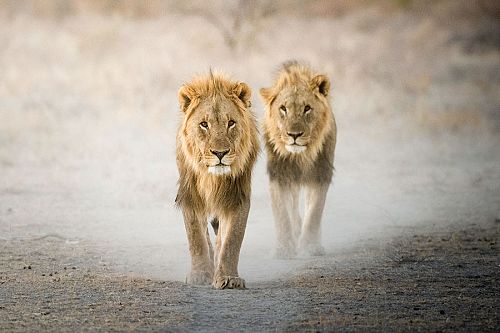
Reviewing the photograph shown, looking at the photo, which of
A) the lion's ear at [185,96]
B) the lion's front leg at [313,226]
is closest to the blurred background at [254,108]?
the lion's front leg at [313,226]

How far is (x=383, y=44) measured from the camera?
23.9 meters

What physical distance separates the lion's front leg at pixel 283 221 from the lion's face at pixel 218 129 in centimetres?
126

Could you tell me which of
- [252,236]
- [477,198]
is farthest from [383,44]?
[252,236]

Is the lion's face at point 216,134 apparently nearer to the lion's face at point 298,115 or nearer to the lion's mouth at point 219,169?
the lion's mouth at point 219,169

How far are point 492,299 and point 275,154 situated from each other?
245 cm

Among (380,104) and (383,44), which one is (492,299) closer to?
(380,104)

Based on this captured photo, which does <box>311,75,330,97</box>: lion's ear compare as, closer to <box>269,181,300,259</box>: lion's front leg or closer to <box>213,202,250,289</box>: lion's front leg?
<box>269,181,300,259</box>: lion's front leg

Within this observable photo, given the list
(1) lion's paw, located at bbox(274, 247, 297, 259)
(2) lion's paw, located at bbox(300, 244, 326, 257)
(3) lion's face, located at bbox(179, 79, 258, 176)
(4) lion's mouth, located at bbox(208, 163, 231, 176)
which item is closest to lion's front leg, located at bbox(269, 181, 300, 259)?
(1) lion's paw, located at bbox(274, 247, 297, 259)

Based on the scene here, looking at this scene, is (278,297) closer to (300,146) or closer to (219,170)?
(219,170)

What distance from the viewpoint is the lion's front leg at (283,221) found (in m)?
8.33

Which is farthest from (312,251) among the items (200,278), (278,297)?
(278,297)

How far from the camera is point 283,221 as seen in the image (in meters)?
8.41

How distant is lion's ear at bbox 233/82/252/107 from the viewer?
7.17 metres

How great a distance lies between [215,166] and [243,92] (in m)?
0.49
